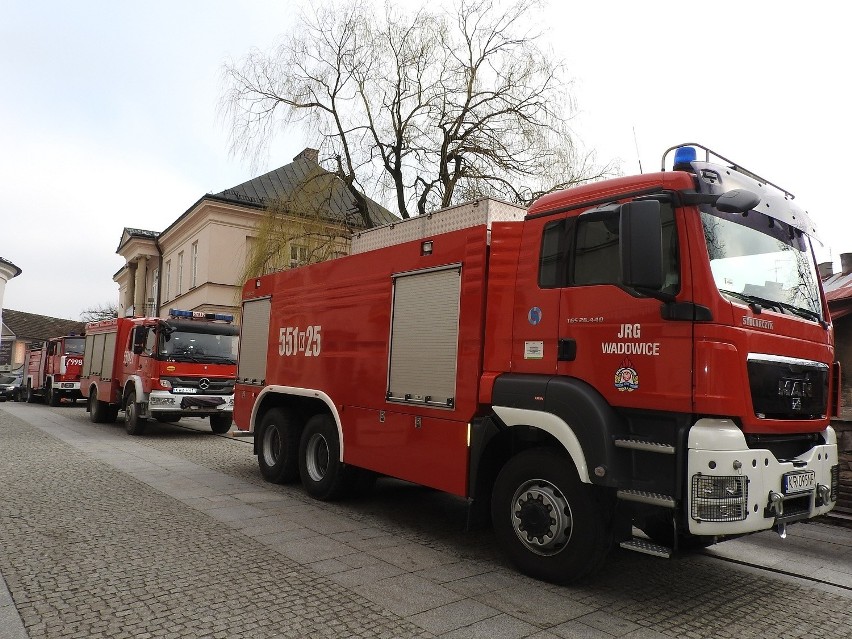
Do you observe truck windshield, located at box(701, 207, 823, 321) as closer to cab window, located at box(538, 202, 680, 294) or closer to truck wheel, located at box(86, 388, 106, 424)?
cab window, located at box(538, 202, 680, 294)

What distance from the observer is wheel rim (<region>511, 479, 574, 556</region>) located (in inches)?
177

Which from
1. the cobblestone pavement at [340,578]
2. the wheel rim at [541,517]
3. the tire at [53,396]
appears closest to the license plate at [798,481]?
the cobblestone pavement at [340,578]

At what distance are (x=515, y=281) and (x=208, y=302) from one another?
25.6 meters

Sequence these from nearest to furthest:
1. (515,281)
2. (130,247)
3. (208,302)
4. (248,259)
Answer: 1. (515,281)
2. (248,259)
3. (208,302)
4. (130,247)

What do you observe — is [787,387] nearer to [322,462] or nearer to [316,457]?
[322,462]

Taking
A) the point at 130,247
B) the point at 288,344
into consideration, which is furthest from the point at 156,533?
the point at 130,247

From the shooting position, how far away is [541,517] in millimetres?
4594

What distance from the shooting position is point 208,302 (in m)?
28.4

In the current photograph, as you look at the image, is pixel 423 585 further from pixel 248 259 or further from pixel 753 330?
pixel 248 259

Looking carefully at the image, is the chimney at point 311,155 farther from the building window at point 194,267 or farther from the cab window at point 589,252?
the building window at point 194,267

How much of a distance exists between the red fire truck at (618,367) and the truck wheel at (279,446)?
224cm

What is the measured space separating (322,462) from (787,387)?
502 cm

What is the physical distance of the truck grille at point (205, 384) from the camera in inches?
543

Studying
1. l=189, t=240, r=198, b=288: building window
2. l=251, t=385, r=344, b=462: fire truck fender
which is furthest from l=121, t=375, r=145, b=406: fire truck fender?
l=189, t=240, r=198, b=288: building window
